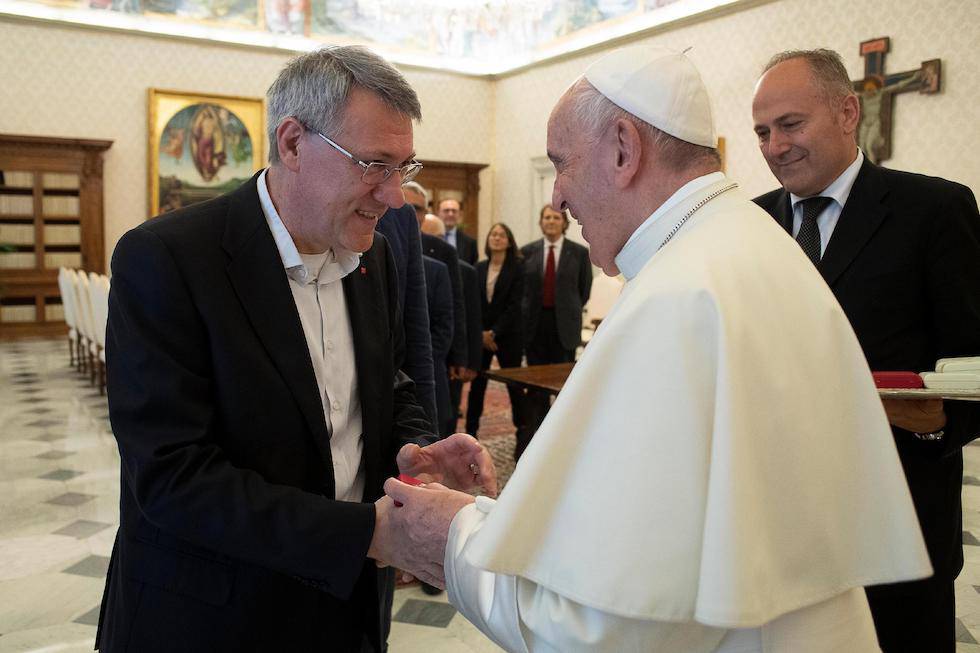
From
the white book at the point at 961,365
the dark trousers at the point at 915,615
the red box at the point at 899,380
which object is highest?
the white book at the point at 961,365

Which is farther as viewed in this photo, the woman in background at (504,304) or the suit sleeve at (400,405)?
the woman in background at (504,304)

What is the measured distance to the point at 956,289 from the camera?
2.17 meters

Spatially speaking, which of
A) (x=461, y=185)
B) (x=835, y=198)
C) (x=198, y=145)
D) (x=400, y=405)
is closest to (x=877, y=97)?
(x=835, y=198)

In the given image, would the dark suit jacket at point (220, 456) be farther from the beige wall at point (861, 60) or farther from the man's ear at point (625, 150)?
the beige wall at point (861, 60)

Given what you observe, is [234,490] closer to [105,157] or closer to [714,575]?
[714,575]

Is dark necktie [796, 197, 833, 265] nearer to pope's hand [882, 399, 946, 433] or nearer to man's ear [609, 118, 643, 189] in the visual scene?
pope's hand [882, 399, 946, 433]

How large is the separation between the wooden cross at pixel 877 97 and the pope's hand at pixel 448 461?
882 cm

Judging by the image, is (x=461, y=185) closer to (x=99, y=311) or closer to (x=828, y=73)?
(x=99, y=311)

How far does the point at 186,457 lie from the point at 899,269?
1860mm

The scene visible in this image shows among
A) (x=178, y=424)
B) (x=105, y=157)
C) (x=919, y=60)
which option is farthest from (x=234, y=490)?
(x=105, y=157)

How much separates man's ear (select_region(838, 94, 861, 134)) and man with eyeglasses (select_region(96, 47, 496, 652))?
1.33 metres

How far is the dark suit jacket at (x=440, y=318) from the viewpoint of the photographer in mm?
4875

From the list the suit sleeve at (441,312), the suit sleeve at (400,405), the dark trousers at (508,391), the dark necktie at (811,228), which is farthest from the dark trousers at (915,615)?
the dark trousers at (508,391)

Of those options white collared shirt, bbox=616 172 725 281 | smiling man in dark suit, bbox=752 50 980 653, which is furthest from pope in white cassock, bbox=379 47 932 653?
smiling man in dark suit, bbox=752 50 980 653
